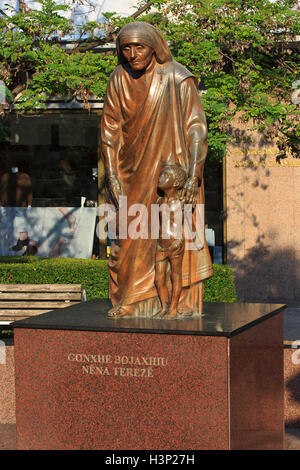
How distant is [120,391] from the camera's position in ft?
15.6

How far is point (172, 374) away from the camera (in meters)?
4.64

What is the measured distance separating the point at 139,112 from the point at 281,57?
6769 millimetres

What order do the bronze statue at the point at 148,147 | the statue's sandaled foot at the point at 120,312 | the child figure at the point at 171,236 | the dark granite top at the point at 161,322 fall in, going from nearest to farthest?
the dark granite top at the point at 161,322
the child figure at the point at 171,236
the statue's sandaled foot at the point at 120,312
the bronze statue at the point at 148,147

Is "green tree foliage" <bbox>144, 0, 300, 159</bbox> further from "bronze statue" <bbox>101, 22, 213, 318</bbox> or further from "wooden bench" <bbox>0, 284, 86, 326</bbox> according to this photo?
"bronze statue" <bbox>101, 22, 213, 318</bbox>

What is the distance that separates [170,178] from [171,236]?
1.54ft

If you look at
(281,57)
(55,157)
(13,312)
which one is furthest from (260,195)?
(13,312)

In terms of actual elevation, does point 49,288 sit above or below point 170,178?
below

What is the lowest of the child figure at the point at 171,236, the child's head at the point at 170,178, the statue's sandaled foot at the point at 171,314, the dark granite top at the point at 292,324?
the dark granite top at the point at 292,324

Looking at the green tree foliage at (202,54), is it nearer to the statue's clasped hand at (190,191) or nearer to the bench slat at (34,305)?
the bench slat at (34,305)

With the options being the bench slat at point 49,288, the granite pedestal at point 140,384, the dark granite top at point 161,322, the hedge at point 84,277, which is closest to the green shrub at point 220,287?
the hedge at point 84,277

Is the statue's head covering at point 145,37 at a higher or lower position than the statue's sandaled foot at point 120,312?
higher

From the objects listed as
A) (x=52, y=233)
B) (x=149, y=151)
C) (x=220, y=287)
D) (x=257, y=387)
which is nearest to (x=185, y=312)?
(x=257, y=387)

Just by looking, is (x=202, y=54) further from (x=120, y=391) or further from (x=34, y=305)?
(x=120, y=391)

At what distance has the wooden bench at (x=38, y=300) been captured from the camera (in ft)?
25.4
